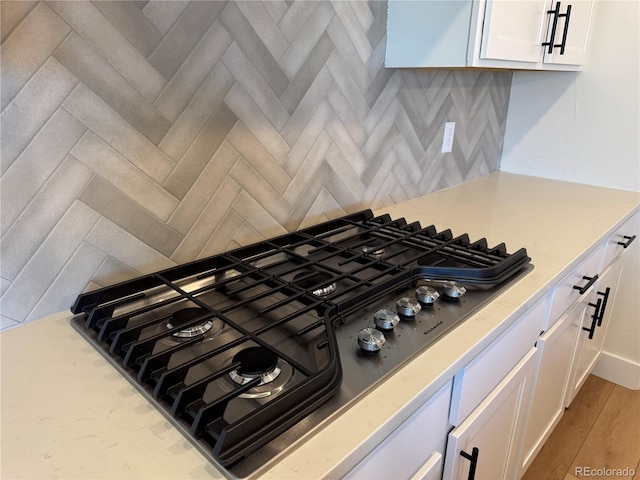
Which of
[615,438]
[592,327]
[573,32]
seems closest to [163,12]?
[573,32]

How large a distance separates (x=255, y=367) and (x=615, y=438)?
73.0 inches

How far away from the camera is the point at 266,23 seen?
1.09 m

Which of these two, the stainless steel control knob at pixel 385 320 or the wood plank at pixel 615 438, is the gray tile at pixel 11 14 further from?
the wood plank at pixel 615 438

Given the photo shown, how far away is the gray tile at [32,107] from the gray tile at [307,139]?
56 cm

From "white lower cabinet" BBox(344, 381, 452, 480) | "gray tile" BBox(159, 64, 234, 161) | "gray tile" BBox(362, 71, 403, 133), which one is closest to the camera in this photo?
"white lower cabinet" BBox(344, 381, 452, 480)

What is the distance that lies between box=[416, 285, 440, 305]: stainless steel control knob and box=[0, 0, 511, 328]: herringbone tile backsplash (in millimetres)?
473

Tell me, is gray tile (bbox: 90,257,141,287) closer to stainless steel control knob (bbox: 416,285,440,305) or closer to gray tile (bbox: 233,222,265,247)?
gray tile (bbox: 233,222,265,247)

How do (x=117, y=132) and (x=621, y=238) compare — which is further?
(x=621, y=238)

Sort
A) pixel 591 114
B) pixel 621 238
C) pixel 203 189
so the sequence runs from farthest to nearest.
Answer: pixel 591 114 < pixel 621 238 < pixel 203 189

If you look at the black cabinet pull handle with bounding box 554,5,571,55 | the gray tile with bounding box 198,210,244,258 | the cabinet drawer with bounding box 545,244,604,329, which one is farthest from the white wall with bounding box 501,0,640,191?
the gray tile with bounding box 198,210,244,258

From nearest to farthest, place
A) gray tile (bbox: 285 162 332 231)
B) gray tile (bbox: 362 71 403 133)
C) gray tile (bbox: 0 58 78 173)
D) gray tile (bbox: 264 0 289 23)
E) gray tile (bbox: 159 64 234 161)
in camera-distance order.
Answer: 1. gray tile (bbox: 0 58 78 173)
2. gray tile (bbox: 159 64 234 161)
3. gray tile (bbox: 264 0 289 23)
4. gray tile (bbox: 285 162 332 231)
5. gray tile (bbox: 362 71 403 133)

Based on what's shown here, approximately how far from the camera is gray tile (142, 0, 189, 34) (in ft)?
2.93

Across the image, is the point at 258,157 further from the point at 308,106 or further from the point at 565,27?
the point at 565,27

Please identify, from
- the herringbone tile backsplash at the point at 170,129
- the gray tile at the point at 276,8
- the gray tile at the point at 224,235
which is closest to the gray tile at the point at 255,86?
the herringbone tile backsplash at the point at 170,129
